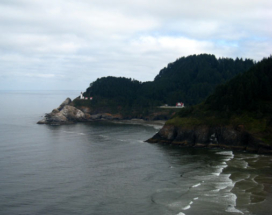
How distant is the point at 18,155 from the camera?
57250mm

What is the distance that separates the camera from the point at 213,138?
67.0 metres

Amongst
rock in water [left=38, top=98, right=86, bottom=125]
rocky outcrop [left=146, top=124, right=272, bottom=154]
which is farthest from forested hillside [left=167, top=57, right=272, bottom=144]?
rock in water [left=38, top=98, right=86, bottom=125]

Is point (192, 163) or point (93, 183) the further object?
point (192, 163)

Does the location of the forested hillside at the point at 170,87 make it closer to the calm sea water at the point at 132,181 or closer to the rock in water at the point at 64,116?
the rock in water at the point at 64,116

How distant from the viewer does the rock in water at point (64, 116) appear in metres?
125

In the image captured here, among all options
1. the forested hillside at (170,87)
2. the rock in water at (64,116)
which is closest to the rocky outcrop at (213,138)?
the rock in water at (64,116)

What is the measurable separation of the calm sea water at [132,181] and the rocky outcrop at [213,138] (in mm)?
4041

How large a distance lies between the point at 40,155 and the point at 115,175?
21558mm

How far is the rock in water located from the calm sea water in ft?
187

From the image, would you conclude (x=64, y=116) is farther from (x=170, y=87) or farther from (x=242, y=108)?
(x=242, y=108)

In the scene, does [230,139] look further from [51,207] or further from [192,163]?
[51,207]

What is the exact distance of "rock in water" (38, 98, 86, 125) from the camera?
124875 mm

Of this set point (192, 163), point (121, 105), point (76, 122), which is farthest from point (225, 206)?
point (121, 105)

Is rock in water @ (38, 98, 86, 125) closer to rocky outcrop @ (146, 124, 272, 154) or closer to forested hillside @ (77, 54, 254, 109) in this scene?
forested hillside @ (77, 54, 254, 109)
